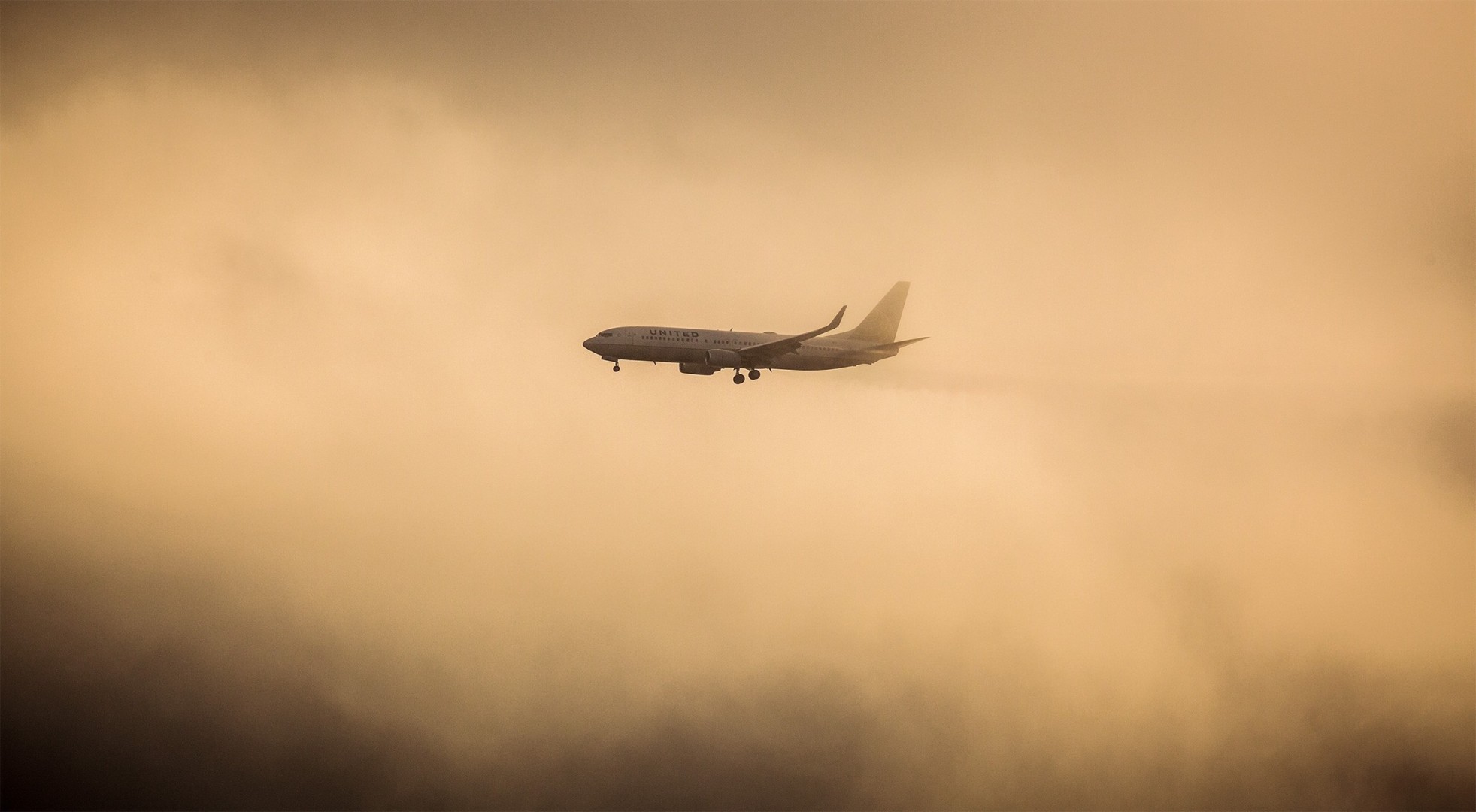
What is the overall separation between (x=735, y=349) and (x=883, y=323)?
855 inches

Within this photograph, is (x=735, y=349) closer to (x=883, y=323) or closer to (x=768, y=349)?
(x=768, y=349)

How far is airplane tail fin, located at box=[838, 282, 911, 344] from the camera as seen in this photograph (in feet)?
480

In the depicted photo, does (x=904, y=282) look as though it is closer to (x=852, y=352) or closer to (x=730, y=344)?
(x=852, y=352)

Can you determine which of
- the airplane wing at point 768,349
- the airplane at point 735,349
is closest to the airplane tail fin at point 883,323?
the airplane at point 735,349

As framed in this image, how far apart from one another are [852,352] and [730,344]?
15569 mm

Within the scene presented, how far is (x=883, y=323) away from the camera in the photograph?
482ft

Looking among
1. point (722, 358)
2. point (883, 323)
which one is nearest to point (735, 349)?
point (722, 358)

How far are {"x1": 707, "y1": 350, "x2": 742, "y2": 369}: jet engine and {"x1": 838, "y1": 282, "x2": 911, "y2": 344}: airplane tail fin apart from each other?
16.5 metres

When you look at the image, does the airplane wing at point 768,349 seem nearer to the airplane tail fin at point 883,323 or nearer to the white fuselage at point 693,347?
the white fuselage at point 693,347

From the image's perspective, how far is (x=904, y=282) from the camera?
150375 mm

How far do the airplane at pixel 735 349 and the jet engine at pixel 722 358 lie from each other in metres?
0.08

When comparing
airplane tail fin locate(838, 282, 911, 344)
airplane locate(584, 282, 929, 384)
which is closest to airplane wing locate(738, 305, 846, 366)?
airplane locate(584, 282, 929, 384)

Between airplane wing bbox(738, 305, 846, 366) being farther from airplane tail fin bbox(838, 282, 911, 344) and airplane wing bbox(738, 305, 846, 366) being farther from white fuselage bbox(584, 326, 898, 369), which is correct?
airplane tail fin bbox(838, 282, 911, 344)

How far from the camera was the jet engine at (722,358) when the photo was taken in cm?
13275
